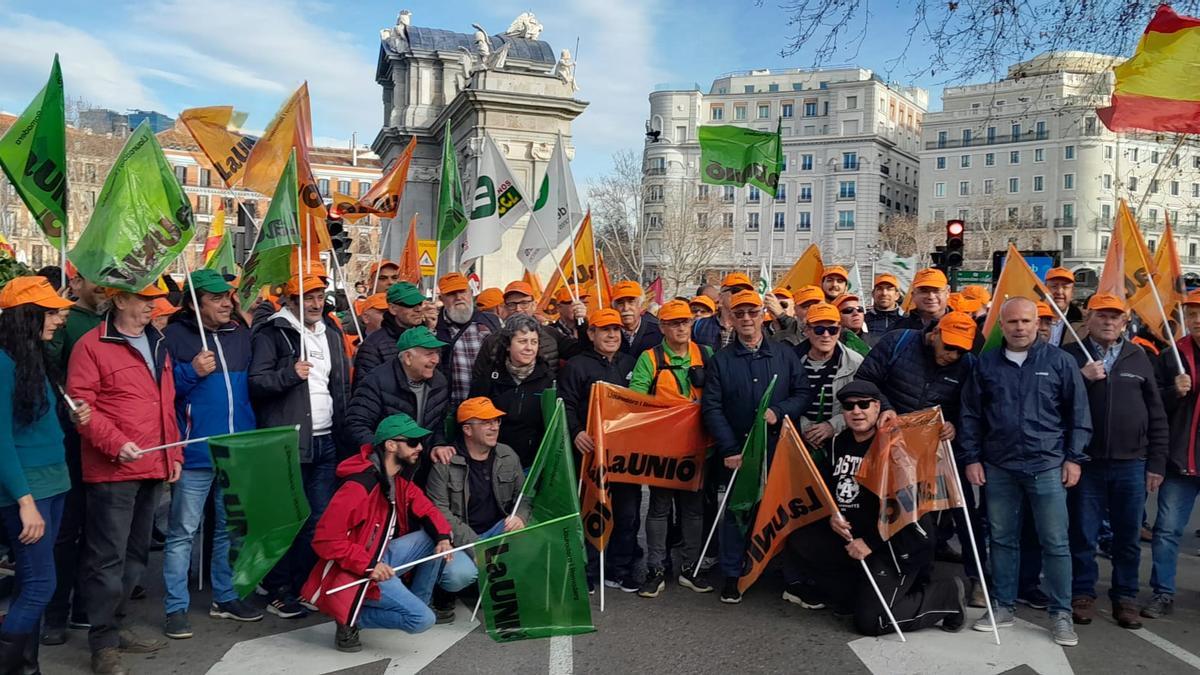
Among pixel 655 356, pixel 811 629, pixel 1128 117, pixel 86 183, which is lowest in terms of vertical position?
pixel 811 629

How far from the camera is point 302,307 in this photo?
21.8 feet

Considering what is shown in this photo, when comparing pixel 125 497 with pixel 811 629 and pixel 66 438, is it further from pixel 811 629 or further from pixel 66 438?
pixel 811 629

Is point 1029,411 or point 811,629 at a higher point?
point 1029,411

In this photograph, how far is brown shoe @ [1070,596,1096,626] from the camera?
630cm

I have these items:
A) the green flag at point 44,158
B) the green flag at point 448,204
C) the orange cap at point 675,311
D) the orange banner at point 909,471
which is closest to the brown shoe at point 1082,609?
A: the orange banner at point 909,471

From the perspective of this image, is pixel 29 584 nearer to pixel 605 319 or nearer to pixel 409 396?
pixel 409 396

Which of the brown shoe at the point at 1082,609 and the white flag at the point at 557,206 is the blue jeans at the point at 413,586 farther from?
the white flag at the point at 557,206

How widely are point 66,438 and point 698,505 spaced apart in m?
4.06


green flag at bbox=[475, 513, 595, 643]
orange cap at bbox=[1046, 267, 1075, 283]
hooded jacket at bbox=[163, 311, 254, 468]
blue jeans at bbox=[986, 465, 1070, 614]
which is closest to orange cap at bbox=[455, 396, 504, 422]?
green flag at bbox=[475, 513, 595, 643]

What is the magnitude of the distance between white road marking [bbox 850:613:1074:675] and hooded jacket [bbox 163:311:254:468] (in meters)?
4.09

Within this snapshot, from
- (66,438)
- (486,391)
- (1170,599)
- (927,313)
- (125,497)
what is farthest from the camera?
(927,313)

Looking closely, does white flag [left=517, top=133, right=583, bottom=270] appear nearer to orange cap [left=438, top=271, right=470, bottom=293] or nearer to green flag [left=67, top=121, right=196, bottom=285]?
orange cap [left=438, top=271, right=470, bottom=293]

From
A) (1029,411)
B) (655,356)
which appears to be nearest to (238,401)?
(655,356)

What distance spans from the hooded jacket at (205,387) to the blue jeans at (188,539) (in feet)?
0.41
